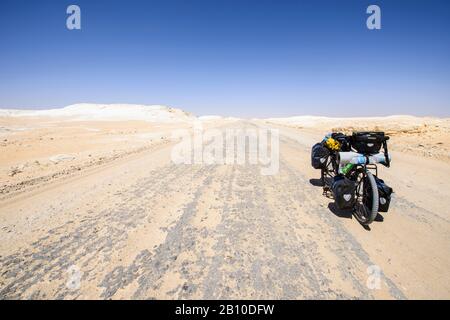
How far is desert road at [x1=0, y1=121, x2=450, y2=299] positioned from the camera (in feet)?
8.20

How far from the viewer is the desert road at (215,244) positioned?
2500 millimetres

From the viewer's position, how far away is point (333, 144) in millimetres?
5160

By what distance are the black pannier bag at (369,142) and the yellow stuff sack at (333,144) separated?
0.75m

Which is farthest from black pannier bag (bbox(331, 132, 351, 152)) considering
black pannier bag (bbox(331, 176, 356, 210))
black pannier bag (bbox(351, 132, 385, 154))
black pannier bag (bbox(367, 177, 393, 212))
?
black pannier bag (bbox(367, 177, 393, 212))

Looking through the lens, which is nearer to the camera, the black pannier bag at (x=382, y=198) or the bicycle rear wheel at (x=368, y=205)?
the bicycle rear wheel at (x=368, y=205)

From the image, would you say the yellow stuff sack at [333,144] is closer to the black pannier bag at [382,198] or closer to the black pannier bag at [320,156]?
the black pannier bag at [320,156]

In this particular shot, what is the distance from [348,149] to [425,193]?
2.79m

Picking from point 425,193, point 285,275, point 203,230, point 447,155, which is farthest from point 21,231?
point 447,155

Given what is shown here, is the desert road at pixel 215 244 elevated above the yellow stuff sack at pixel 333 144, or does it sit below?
below

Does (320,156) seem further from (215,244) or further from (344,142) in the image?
(215,244)

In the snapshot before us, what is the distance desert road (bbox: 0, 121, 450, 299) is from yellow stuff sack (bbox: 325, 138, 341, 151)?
1207 mm

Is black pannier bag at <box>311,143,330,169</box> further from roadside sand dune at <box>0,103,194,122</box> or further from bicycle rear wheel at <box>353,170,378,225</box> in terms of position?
roadside sand dune at <box>0,103,194,122</box>

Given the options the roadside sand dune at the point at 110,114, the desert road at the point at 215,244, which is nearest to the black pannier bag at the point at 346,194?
the desert road at the point at 215,244

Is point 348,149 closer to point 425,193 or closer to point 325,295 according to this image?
point 425,193
